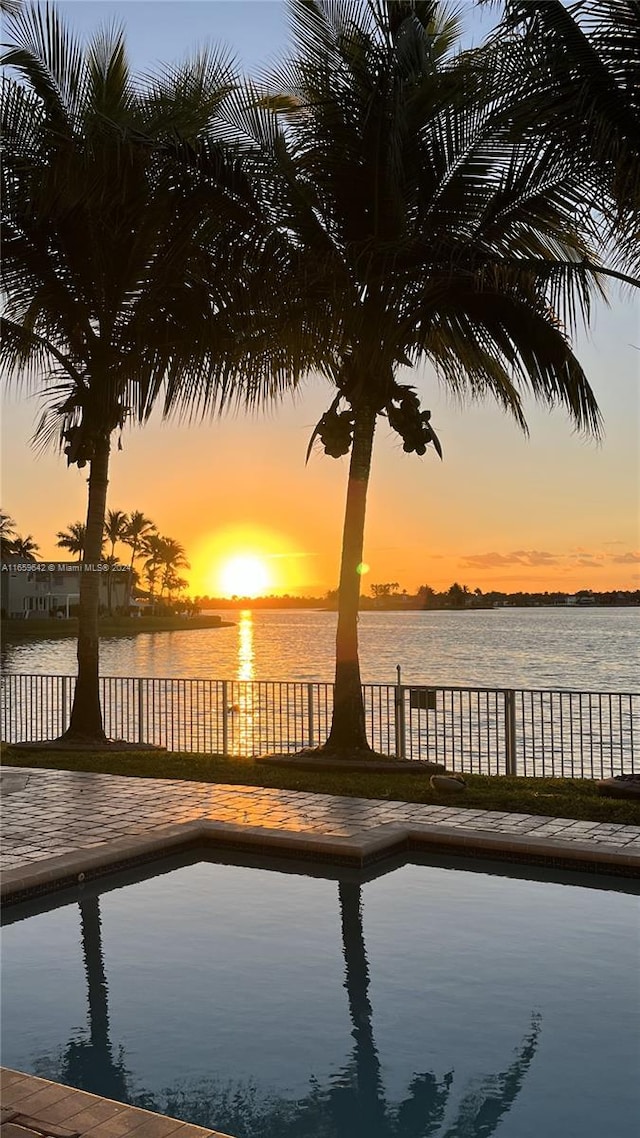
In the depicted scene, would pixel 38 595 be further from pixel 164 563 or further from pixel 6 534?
pixel 164 563

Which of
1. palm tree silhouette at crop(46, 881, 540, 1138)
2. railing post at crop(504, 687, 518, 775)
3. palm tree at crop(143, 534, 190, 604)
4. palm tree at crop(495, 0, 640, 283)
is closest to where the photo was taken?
palm tree silhouette at crop(46, 881, 540, 1138)

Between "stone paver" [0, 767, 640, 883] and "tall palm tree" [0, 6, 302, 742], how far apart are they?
4.23 meters

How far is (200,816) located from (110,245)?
8.46 m

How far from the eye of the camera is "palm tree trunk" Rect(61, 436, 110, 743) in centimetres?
1484

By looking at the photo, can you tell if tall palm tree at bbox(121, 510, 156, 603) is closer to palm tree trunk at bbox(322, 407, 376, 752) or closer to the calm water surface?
the calm water surface

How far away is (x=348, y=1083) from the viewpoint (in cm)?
473

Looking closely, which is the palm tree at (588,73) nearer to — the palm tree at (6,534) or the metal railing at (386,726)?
the metal railing at (386,726)

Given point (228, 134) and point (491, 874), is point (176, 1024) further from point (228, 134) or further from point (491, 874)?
point (228, 134)

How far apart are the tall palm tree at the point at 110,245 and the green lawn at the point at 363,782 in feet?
5.17

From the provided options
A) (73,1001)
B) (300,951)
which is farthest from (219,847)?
(73,1001)

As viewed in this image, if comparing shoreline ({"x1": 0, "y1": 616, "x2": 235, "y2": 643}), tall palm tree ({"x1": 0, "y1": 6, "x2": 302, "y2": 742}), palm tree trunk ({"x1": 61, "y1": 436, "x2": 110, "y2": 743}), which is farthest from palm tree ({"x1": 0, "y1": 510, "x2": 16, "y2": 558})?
tall palm tree ({"x1": 0, "y1": 6, "x2": 302, "y2": 742})

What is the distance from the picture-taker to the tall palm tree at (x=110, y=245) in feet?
39.8

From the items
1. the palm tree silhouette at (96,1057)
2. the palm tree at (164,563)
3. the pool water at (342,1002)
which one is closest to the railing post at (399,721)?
the pool water at (342,1002)

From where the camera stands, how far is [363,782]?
11266mm
